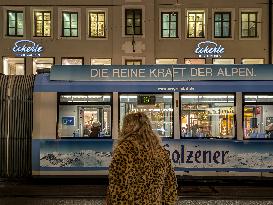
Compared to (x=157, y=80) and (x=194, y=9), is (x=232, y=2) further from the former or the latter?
(x=157, y=80)

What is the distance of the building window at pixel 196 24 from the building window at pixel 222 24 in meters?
0.66

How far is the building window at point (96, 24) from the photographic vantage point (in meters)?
29.0

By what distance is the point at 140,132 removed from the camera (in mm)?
4168

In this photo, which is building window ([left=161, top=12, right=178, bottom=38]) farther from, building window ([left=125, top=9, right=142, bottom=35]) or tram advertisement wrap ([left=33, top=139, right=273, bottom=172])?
tram advertisement wrap ([left=33, top=139, right=273, bottom=172])

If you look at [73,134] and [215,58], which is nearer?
[73,134]

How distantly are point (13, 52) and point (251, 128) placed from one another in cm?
1714

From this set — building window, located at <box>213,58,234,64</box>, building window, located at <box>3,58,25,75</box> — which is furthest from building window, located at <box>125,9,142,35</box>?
building window, located at <box>3,58,25,75</box>

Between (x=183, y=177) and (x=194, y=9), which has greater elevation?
(x=194, y=9)

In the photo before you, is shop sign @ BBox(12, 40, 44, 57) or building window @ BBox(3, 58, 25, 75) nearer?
shop sign @ BBox(12, 40, 44, 57)

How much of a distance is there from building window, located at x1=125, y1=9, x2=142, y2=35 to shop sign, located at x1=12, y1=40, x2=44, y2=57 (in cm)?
448

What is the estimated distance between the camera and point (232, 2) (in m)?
29.1

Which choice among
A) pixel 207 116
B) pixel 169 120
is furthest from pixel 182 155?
pixel 207 116

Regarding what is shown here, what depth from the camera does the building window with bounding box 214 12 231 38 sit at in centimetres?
2903

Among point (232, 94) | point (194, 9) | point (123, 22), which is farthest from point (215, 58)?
point (232, 94)
